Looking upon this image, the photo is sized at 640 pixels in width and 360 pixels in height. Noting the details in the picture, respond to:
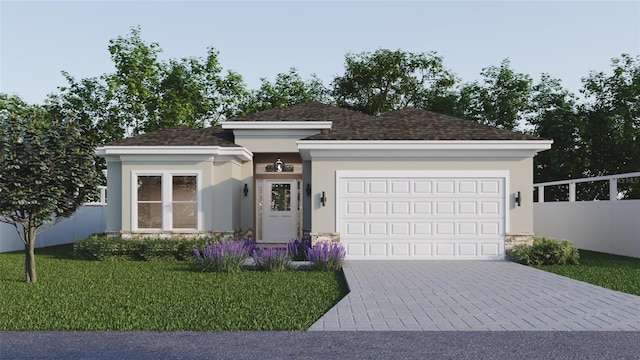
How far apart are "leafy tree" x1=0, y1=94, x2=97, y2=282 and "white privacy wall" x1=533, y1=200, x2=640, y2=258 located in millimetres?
14401

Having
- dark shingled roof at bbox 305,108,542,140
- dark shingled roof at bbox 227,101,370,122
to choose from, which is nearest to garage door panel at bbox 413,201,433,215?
dark shingled roof at bbox 305,108,542,140

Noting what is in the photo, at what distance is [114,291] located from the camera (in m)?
10.3

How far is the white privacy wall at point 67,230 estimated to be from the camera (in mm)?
19734

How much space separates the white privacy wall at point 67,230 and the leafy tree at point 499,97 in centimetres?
1965

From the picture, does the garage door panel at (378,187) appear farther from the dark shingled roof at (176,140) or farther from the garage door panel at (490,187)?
the dark shingled roof at (176,140)

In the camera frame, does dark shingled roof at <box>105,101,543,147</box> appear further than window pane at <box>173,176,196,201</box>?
No

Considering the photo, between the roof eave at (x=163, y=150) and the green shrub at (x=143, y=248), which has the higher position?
the roof eave at (x=163, y=150)

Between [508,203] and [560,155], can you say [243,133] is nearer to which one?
[508,203]

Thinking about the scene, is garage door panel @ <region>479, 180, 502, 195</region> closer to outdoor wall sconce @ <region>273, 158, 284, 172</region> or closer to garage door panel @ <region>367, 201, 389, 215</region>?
garage door panel @ <region>367, 201, 389, 215</region>

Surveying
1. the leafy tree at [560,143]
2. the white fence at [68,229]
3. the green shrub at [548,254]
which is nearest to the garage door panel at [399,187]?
the green shrub at [548,254]

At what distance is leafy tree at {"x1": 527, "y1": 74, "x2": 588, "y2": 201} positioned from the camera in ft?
94.3

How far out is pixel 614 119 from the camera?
28125mm

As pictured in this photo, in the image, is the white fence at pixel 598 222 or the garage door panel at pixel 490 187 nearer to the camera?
the garage door panel at pixel 490 187

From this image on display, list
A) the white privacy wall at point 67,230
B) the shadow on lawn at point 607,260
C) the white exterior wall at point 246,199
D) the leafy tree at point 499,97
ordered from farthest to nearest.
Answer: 1. the leafy tree at point 499,97
2. the white privacy wall at point 67,230
3. the white exterior wall at point 246,199
4. the shadow on lawn at point 607,260
